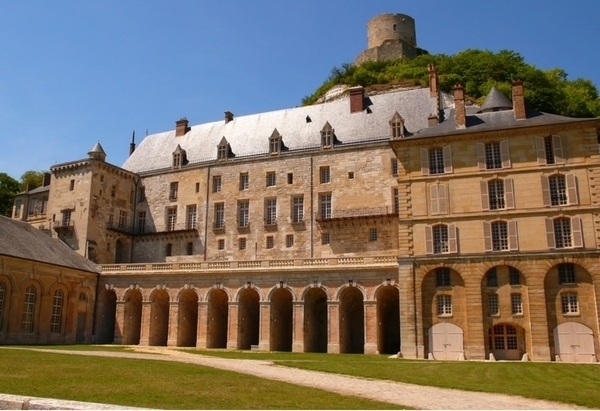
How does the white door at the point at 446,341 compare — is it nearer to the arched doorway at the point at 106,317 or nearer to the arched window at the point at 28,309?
the arched doorway at the point at 106,317

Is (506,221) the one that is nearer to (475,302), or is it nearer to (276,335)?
(475,302)

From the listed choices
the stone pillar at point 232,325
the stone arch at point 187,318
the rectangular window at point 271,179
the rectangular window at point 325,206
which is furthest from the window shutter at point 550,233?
the stone arch at point 187,318

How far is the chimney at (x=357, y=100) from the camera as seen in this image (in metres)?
45.6

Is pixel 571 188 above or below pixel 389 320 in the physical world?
above

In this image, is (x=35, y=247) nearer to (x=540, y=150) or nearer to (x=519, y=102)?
(x=519, y=102)

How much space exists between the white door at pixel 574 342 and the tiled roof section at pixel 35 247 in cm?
3081

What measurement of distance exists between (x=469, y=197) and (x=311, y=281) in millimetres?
10952

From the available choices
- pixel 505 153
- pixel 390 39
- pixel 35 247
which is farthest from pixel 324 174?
pixel 390 39

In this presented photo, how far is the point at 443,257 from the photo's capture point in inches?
1156

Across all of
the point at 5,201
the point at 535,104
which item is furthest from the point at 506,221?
the point at 5,201

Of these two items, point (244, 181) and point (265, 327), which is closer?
point (265, 327)

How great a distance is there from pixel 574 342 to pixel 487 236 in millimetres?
6383

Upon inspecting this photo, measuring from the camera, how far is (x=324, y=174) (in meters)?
42.8

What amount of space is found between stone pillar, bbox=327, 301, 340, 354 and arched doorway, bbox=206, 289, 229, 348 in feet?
27.1
